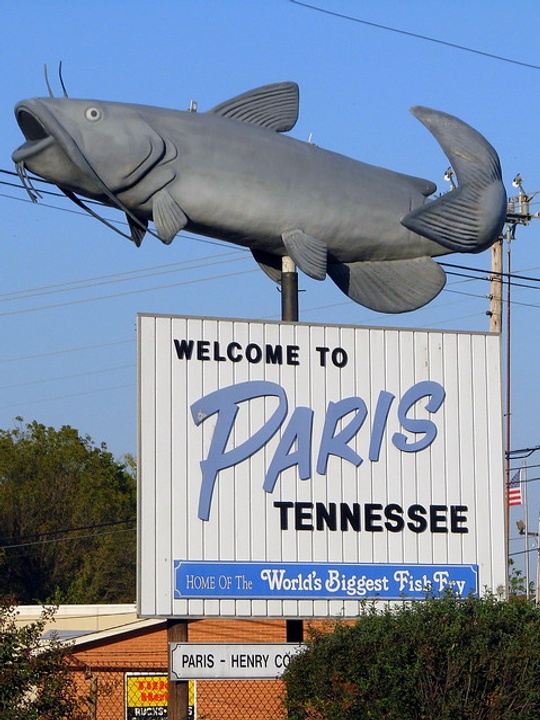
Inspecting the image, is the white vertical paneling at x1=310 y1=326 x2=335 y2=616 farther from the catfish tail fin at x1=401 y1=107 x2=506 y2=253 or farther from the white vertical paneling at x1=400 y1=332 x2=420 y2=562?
the catfish tail fin at x1=401 y1=107 x2=506 y2=253

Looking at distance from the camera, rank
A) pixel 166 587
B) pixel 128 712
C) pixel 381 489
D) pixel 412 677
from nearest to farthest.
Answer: pixel 412 677 → pixel 166 587 → pixel 381 489 → pixel 128 712

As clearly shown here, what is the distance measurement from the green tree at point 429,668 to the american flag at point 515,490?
27691 millimetres

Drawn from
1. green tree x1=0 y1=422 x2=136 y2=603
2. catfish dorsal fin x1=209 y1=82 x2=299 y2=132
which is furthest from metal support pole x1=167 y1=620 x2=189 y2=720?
green tree x1=0 y1=422 x2=136 y2=603

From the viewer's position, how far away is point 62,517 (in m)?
58.6

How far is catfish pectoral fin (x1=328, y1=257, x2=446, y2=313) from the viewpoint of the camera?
13.2 metres

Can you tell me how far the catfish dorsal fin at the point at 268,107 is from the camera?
12648mm

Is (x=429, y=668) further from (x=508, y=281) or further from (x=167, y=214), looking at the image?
(x=508, y=281)

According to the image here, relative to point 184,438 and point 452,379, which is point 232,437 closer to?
point 184,438

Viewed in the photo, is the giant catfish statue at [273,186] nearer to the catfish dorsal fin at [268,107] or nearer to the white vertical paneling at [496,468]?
the catfish dorsal fin at [268,107]

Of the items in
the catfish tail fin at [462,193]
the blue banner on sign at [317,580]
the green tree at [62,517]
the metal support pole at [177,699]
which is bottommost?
the metal support pole at [177,699]

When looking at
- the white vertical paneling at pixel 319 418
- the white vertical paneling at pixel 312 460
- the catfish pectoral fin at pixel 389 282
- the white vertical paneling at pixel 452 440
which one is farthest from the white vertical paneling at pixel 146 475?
the white vertical paneling at pixel 452 440

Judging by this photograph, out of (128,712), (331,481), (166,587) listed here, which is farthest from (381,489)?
(128,712)

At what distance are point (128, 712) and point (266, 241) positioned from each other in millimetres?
12741

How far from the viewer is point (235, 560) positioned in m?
12.3
